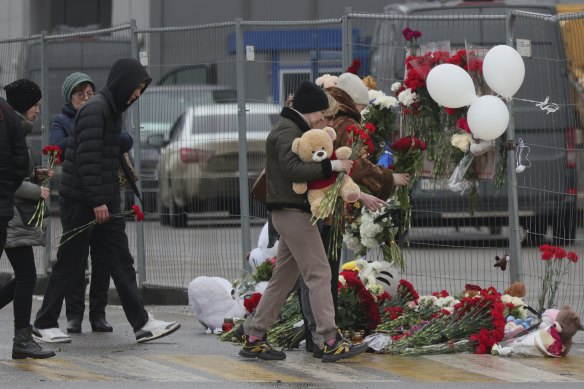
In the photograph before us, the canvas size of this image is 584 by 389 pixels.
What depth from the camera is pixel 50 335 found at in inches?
432

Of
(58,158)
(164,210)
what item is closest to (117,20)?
(164,210)

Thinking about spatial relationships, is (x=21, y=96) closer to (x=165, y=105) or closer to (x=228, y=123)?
(x=228, y=123)

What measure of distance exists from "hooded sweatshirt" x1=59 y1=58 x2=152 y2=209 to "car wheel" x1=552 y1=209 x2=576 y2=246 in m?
2.97

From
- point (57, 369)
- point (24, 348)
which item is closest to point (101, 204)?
point (24, 348)

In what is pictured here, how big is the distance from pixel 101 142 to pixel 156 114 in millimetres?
3099

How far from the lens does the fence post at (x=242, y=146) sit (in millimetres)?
12812

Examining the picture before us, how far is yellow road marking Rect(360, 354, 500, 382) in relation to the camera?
9164mm

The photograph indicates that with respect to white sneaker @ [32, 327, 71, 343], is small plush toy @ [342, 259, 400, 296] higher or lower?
higher

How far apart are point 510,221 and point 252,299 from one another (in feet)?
6.28

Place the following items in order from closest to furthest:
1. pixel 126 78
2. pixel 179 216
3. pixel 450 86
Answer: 1. pixel 450 86
2. pixel 126 78
3. pixel 179 216

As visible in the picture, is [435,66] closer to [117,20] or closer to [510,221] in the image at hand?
[510,221]

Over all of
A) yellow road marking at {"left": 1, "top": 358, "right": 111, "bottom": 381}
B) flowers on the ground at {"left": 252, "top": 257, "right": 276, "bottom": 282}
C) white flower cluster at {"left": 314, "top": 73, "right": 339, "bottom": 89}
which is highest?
white flower cluster at {"left": 314, "top": 73, "right": 339, "bottom": 89}

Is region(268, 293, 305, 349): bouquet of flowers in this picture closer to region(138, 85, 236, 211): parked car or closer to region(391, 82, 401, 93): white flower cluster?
region(391, 82, 401, 93): white flower cluster

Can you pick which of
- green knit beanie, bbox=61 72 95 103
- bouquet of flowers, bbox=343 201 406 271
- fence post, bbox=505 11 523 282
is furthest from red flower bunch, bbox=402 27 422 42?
green knit beanie, bbox=61 72 95 103
